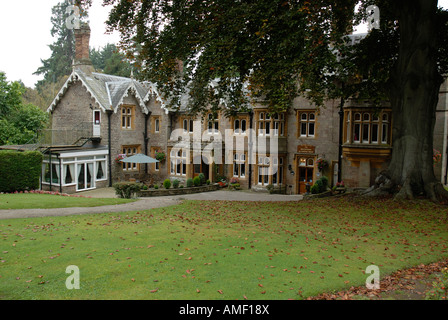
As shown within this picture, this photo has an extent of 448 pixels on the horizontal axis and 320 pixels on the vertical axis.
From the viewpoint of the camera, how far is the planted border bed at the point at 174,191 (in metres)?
26.5

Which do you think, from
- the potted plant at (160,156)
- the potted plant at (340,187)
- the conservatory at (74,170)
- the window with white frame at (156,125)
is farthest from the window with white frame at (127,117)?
the potted plant at (340,187)

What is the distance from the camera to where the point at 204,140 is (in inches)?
1280

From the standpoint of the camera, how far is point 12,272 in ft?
23.2

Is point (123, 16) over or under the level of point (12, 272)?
over

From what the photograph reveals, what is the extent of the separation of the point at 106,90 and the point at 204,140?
10582mm

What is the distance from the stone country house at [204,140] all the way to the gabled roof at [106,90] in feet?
0.33

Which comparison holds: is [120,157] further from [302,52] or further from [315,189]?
[302,52]

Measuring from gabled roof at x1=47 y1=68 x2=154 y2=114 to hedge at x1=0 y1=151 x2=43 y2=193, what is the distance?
944 centimetres

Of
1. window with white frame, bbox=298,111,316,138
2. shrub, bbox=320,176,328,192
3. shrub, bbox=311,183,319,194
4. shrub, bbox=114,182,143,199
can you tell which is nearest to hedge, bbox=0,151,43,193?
shrub, bbox=114,182,143,199

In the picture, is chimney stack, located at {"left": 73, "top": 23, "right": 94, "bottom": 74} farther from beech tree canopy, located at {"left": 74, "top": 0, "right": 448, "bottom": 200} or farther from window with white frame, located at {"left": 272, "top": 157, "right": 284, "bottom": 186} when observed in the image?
window with white frame, located at {"left": 272, "top": 157, "right": 284, "bottom": 186}

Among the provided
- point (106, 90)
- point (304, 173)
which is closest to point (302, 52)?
point (304, 173)
